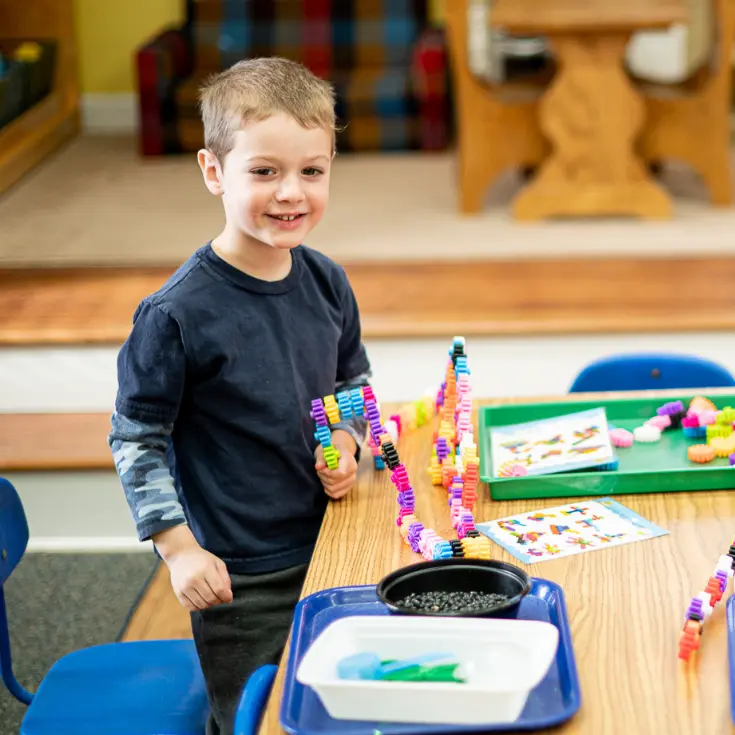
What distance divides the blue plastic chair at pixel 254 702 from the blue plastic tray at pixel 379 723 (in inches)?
3.5

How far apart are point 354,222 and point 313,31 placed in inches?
61.9

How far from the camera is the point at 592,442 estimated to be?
149 centimetres

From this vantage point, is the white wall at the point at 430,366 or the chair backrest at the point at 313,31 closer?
the white wall at the point at 430,366

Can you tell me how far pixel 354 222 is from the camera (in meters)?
3.96

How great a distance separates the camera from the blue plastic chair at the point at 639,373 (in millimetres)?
1974

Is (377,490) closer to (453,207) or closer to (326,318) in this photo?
(326,318)

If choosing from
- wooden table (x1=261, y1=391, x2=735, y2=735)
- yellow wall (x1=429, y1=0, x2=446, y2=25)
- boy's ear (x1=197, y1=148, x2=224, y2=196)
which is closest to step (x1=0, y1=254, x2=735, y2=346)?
wooden table (x1=261, y1=391, x2=735, y2=735)

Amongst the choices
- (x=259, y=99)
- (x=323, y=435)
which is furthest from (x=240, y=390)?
(x=259, y=99)

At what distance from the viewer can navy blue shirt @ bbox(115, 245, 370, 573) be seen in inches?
53.6

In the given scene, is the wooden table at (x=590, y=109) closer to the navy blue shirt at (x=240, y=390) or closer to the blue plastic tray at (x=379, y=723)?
the navy blue shirt at (x=240, y=390)

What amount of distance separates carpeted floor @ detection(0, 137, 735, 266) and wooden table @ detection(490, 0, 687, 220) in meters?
0.08

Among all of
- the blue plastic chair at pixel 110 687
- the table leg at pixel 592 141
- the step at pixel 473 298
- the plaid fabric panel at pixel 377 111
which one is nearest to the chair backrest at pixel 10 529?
the blue plastic chair at pixel 110 687

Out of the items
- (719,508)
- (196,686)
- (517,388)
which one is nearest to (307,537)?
(196,686)

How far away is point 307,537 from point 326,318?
0.27 metres
